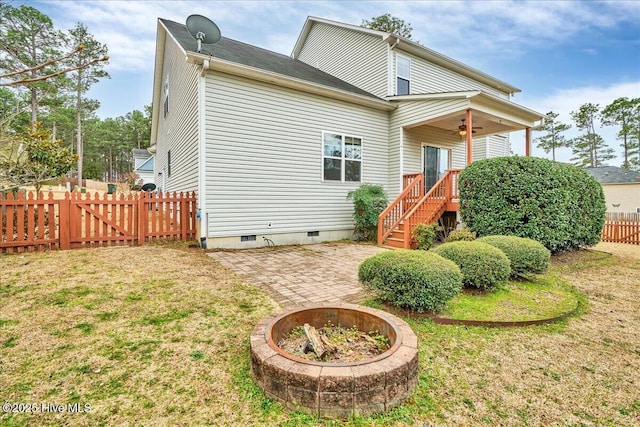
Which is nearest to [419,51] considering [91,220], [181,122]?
[181,122]

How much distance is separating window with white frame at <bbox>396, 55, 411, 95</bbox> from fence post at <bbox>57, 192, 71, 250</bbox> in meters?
10.3

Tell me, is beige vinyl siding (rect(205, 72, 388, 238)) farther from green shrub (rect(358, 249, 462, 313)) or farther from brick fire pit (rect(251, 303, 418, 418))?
brick fire pit (rect(251, 303, 418, 418))

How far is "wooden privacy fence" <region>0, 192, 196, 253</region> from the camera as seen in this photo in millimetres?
6020

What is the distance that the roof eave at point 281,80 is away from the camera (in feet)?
23.0

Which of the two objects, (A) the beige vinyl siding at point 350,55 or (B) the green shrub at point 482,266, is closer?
(B) the green shrub at point 482,266

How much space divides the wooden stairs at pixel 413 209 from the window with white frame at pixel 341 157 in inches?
68.4

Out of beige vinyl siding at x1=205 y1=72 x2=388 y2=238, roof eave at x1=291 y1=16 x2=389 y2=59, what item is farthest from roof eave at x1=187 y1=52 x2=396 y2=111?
roof eave at x1=291 y1=16 x2=389 y2=59

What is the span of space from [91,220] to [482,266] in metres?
7.84

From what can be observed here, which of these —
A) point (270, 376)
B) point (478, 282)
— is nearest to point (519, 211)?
point (478, 282)

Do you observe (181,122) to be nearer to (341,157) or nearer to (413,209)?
(341,157)

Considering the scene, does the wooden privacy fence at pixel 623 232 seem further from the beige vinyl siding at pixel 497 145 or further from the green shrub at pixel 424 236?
the green shrub at pixel 424 236

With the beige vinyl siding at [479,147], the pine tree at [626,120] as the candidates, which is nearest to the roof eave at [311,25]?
the beige vinyl siding at [479,147]

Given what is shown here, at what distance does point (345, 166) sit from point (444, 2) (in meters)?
8.18

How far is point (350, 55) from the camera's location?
1227cm
